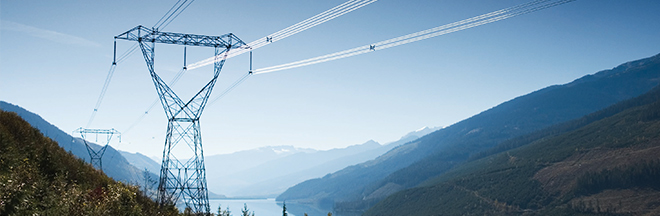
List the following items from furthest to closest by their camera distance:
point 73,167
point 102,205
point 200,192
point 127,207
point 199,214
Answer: point 200,192 < point 199,214 < point 73,167 < point 127,207 < point 102,205

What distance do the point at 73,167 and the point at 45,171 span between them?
2.98m

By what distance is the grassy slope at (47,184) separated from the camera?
16.8 meters

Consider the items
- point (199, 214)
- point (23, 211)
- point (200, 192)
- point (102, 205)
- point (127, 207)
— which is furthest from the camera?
point (200, 192)

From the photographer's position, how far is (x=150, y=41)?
4028cm

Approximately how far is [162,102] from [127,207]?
1768cm

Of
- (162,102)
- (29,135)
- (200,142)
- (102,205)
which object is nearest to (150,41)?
(162,102)

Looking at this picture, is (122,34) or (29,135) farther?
(122,34)

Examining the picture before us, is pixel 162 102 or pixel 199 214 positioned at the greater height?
pixel 162 102

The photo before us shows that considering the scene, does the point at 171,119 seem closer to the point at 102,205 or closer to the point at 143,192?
the point at 143,192

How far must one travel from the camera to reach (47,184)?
68.4 ft

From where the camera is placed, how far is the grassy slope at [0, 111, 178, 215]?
16.8 metres

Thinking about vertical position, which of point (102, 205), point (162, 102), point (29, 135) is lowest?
point (102, 205)

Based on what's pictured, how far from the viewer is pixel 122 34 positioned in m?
40.3

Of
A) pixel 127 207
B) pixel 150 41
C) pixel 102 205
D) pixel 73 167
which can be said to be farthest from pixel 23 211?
pixel 150 41
